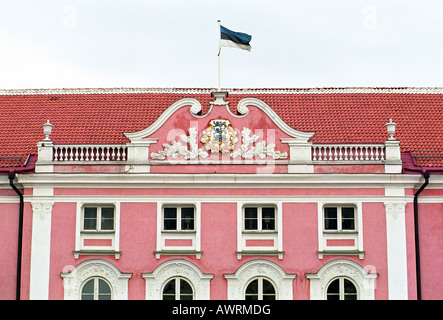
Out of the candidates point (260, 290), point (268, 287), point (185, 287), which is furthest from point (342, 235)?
point (185, 287)

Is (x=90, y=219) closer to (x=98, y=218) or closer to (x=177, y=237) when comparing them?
(x=98, y=218)

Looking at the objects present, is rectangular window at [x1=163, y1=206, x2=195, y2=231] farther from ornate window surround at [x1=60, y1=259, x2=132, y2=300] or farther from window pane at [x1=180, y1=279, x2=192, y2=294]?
ornate window surround at [x1=60, y1=259, x2=132, y2=300]

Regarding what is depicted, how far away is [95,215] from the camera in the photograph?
83.7ft

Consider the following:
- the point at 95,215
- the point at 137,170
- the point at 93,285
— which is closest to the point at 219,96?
the point at 137,170

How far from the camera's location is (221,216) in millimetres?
25297

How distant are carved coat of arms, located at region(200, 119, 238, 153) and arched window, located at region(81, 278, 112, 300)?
5.53 meters

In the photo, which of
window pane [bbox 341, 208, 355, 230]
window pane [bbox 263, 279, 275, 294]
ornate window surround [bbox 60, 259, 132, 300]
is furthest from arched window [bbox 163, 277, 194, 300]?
window pane [bbox 341, 208, 355, 230]

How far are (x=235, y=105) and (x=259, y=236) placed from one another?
648 centimetres

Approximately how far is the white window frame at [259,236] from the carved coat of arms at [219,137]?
6.20ft

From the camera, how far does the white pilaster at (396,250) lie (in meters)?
24.8
